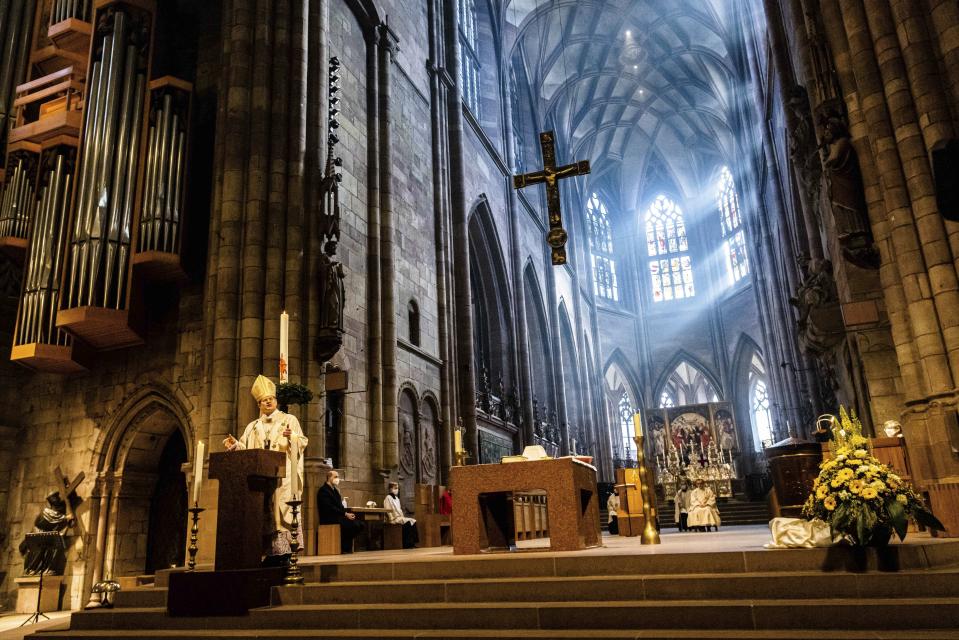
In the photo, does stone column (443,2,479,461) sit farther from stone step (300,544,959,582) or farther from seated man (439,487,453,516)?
stone step (300,544,959,582)

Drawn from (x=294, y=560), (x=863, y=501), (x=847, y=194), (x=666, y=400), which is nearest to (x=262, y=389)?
(x=294, y=560)

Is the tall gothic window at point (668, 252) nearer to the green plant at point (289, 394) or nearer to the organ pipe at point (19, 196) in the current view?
the organ pipe at point (19, 196)

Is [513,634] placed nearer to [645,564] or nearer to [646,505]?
[645,564]

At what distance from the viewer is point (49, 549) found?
11.3 metres

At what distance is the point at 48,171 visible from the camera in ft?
41.6

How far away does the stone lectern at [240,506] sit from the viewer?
5.98 m

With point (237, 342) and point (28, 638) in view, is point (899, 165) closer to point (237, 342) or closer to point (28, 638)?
point (237, 342)

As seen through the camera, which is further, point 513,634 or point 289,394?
point 289,394

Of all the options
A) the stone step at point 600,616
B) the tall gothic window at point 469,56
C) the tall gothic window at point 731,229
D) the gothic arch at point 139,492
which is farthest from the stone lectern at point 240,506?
the tall gothic window at point 731,229

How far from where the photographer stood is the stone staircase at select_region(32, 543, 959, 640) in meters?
4.49

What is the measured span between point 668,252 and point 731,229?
14.4ft

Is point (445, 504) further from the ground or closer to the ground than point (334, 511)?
further from the ground

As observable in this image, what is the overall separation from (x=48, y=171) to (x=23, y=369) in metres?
3.52

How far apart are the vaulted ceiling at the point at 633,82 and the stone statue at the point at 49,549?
22437mm
